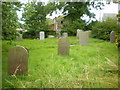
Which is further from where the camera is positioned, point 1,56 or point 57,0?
point 57,0

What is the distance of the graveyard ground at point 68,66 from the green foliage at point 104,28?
0.19 ft

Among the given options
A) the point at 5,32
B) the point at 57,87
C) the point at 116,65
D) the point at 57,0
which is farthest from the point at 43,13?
the point at 116,65

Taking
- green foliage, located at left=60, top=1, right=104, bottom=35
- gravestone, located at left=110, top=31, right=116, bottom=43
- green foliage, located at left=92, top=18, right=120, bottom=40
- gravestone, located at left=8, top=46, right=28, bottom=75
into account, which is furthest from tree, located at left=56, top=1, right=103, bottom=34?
gravestone, located at left=8, top=46, right=28, bottom=75

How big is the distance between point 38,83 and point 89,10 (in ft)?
2.73

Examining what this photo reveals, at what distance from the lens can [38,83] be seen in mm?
1437

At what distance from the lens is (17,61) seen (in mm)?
1427

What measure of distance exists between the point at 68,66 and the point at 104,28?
51 cm

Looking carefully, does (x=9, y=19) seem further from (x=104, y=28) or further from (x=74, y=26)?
A: (x=104, y=28)

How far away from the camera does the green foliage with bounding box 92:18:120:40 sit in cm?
161

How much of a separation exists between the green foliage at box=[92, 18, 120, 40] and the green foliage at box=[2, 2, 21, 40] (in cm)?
75

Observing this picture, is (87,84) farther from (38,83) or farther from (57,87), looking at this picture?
(38,83)

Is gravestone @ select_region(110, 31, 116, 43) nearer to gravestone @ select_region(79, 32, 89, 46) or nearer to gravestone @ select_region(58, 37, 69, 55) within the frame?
gravestone @ select_region(79, 32, 89, 46)

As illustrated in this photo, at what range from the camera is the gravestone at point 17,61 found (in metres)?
1.42

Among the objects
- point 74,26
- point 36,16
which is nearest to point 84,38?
point 74,26
